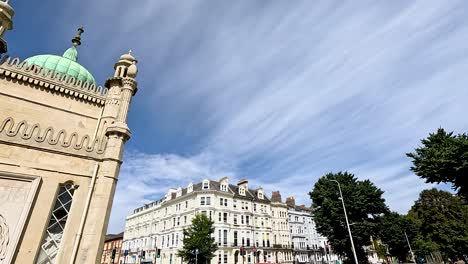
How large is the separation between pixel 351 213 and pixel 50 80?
39319 mm

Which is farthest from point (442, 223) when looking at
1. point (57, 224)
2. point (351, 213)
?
point (57, 224)

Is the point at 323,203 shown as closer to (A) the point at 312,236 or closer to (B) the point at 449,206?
(B) the point at 449,206

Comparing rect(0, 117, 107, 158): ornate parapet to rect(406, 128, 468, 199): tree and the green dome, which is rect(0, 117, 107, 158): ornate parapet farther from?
rect(406, 128, 468, 199): tree

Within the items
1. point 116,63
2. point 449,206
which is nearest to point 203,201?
point 116,63

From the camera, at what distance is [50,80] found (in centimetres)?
1195

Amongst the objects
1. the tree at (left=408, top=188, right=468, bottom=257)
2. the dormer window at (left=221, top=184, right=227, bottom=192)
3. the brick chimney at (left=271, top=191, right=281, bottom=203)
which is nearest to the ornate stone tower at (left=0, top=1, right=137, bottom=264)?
the tree at (left=408, top=188, right=468, bottom=257)

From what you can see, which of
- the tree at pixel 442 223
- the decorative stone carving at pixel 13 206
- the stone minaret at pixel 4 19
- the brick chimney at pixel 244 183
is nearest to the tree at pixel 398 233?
the tree at pixel 442 223

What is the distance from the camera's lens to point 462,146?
65.3 feet

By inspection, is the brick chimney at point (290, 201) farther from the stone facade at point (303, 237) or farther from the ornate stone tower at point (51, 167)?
the ornate stone tower at point (51, 167)

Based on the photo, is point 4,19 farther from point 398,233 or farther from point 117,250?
point 117,250

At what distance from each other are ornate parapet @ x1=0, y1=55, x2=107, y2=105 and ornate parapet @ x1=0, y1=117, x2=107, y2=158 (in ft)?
11.7

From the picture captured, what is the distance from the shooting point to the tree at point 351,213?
3497 centimetres

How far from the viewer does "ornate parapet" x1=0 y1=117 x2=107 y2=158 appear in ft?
27.6

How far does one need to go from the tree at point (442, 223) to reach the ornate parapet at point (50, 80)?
41851 millimetres
